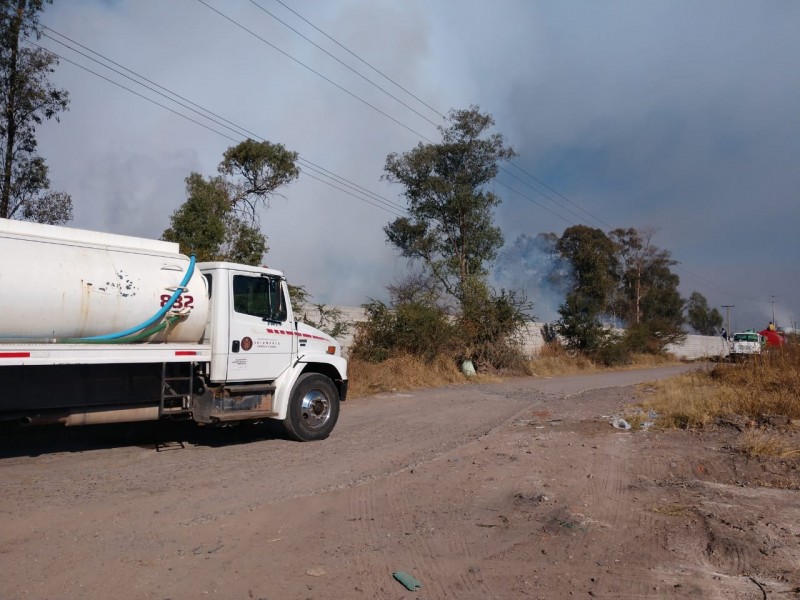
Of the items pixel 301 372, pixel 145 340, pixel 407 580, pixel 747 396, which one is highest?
pixel 145 340

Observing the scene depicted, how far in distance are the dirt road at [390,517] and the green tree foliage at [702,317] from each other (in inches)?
2679

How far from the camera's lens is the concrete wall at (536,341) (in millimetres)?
20781

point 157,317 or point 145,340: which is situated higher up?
point 157,317

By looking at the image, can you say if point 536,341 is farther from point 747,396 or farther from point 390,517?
point 390,517

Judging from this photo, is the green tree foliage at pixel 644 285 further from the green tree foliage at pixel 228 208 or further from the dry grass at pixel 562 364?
the green tree foliage at pixel 228 208

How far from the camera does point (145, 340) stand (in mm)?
8328

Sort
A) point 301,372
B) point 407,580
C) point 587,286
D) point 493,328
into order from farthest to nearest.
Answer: point 587,286
point 493,328
point 301,372
point 407,580

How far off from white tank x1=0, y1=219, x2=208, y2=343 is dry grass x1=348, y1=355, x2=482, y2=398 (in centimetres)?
877

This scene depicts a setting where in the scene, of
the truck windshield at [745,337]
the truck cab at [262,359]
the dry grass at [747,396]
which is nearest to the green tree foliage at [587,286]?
the truck windshield at [745,337]

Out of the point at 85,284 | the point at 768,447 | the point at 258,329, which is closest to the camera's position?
the point at 85,284

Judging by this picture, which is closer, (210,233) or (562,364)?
(210,233)

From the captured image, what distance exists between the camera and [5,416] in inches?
290

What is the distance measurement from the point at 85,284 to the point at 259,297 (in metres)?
2.61

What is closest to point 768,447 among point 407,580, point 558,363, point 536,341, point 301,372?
point 407,580
